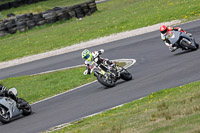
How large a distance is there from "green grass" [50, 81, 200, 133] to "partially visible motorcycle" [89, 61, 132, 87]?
13.5 ft

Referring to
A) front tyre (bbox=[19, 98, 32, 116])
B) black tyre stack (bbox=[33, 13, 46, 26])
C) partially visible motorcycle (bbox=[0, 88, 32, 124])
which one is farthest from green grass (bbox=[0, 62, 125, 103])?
black tyre stack (bbox=[33, 13, 46, 26])

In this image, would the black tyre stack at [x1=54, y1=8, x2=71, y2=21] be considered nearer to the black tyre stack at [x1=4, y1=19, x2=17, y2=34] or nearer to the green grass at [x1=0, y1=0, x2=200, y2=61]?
the green grass at [x1=0, y1=0, x2=200, y2=61]

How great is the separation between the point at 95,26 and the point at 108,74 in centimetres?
2038

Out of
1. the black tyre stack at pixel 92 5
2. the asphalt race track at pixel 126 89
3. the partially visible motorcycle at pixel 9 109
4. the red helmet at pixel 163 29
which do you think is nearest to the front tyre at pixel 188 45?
the asphalt race track at pixel 126 89

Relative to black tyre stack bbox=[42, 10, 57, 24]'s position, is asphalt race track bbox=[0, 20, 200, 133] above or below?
above

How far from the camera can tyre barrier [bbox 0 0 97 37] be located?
41531mm

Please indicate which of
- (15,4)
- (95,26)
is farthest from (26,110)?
(15,4)

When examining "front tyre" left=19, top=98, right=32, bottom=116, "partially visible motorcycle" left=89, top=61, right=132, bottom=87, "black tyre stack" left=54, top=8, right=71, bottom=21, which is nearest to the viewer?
"front tyre" left=19, top=98, right=32, bottom=116

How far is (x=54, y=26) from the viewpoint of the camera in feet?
138

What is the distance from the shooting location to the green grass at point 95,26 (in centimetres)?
3309

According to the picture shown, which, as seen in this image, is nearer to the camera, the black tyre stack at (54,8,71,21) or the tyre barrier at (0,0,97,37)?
the tyre barrier at (0,0,97,37)

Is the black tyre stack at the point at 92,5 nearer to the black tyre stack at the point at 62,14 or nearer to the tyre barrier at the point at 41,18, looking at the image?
the tyre barrier at the point at 41,18

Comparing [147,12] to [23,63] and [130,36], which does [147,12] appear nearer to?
[130,36]

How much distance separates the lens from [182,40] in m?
19.4
